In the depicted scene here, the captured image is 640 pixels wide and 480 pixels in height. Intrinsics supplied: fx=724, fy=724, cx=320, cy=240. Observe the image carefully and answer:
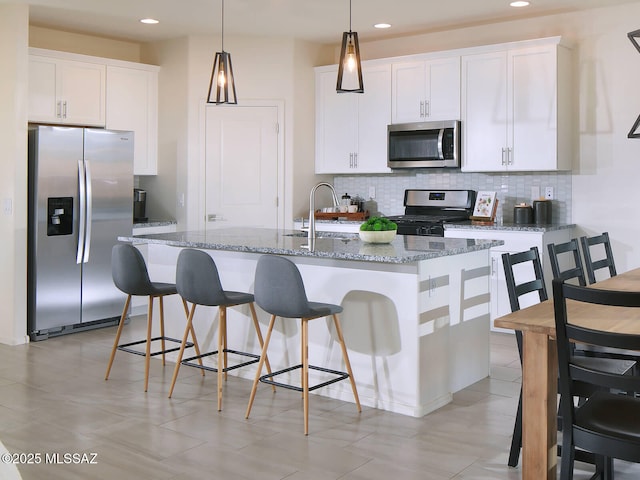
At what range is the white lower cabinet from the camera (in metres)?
5.58

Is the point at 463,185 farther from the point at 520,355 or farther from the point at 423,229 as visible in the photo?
the point at 520,355

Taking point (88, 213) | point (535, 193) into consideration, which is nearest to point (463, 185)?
point (535, 193)

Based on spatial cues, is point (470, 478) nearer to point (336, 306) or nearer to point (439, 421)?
point (439, 421)

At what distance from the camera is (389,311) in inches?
155

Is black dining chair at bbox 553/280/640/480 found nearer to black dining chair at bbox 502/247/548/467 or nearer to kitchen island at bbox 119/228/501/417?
black dining chair at bbox 502/247/548/467

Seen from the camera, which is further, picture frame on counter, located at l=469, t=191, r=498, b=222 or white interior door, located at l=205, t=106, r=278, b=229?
white interior door, located at l=205, t=106, r=278, b=229

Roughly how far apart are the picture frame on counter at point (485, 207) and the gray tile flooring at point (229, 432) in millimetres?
1710

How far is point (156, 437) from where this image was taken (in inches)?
138

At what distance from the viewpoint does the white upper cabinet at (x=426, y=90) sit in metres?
6.18

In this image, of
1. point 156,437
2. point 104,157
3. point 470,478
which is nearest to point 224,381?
point 156,437

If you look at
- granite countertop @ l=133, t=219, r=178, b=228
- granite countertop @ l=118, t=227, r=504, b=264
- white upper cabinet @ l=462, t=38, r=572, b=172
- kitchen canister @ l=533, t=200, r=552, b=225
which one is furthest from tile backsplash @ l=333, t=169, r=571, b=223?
granite countertop @ l=118, t=227, r=504, b=264

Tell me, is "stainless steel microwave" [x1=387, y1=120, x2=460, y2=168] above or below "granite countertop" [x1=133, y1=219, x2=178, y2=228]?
above

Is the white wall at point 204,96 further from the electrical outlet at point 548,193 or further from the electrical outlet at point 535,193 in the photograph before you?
the electrical outlet at point 548,193

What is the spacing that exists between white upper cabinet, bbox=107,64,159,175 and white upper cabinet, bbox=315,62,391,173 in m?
1.58
